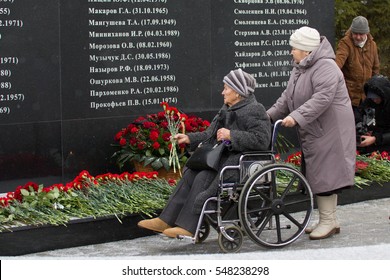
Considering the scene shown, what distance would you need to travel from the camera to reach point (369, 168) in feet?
33.5

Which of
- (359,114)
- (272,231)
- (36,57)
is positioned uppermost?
(36,57)

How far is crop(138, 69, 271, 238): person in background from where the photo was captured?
7.54m

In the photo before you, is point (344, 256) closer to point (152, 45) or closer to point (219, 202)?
point (219, 202)

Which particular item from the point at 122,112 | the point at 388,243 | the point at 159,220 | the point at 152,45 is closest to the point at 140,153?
the point at 122,112

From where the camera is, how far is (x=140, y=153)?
Answer: 31.5 ft

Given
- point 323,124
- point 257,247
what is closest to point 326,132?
point 323,124

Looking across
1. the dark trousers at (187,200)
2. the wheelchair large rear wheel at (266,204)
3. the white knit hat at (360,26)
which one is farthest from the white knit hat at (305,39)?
the white knit hat at (360,26)

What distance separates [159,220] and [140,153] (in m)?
1.97

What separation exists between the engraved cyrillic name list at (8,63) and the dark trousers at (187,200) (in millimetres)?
2221

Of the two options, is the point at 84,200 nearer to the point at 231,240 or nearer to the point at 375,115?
the point at 231,240

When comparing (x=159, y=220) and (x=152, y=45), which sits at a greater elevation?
(x=152, y=45)

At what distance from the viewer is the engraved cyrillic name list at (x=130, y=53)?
9.73m

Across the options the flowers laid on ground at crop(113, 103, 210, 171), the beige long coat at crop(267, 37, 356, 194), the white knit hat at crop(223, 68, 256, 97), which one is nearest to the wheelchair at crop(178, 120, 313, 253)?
the beige long coat at crop(267, 37, 356, 194)

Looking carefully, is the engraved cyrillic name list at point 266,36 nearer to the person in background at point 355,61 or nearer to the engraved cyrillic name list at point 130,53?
the person in background at point 355,61
